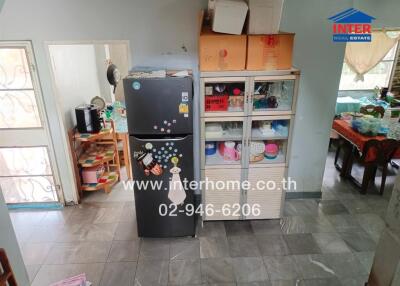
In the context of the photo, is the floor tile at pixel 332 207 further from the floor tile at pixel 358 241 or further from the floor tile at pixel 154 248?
the floor tile at pixel 154 248

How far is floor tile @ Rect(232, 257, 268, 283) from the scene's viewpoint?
2494 millimetres

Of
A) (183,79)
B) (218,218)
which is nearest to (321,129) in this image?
(218,218)

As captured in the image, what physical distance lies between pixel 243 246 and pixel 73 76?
302cm

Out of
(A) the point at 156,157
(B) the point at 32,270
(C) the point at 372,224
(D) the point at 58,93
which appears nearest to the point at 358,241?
(C) the point at 372,224

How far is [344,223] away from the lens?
10.5ft

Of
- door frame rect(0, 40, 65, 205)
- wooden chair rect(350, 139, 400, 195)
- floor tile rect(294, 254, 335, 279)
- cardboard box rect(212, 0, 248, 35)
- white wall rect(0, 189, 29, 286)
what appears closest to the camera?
white wall rect(0, 189, 29, 286)

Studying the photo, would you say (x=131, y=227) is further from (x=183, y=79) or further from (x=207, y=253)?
(x=183, y=79)

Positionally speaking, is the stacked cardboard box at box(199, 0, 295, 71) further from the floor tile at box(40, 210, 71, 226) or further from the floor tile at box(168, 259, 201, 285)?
the floor tile at box(40, 210, 71, 226)

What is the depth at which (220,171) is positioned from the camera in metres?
2.95

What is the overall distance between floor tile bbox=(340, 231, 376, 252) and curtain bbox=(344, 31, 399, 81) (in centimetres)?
374

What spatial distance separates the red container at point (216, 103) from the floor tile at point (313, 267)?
1634mm

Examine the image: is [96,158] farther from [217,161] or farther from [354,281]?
[354,281]

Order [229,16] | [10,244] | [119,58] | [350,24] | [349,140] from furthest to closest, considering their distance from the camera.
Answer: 1. [119,58]
2. [349,140]
3. [350,24]
4. [229,16]
5. [10,244]

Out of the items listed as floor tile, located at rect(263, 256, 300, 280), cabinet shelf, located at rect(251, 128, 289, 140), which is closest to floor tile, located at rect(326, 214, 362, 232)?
floor tile, located at rect(263, 256, 300, 280)
